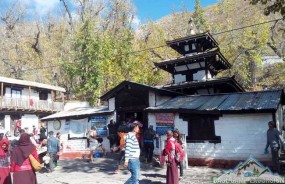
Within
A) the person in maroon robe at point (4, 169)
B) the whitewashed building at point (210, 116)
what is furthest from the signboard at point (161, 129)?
the person in maroon robe at point (4, 169)

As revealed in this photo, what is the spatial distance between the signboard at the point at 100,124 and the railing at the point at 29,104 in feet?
59.5

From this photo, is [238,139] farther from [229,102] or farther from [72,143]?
[72,143]

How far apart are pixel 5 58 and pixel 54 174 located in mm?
40819

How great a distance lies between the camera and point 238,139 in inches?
579

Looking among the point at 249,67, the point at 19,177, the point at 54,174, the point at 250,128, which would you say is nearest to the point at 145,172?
the point at 54,174

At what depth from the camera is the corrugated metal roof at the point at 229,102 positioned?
14.5 metres

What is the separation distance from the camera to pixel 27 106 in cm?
3666

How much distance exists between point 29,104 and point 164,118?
2501 cm

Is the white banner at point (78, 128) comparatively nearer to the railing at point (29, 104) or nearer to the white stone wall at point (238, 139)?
the white stone wall at point (238, 139)

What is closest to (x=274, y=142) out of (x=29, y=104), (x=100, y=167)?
(x=100, y=167)

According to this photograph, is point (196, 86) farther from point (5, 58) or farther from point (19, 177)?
point (5, 58)

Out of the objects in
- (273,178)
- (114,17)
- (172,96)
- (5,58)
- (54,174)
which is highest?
(114,17)

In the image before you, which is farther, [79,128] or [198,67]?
[198,67]

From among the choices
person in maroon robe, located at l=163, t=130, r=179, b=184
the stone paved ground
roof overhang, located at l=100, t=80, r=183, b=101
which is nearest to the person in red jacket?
person in maroon robe, located at l=163, t=130, r=179, b=184
